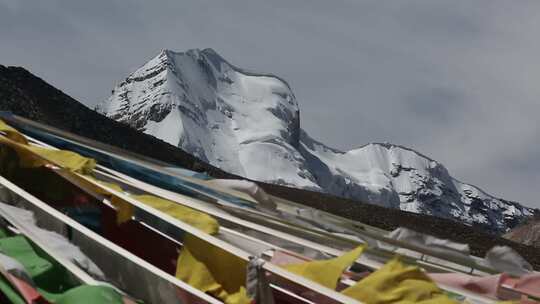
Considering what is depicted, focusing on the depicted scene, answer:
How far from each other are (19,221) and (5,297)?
91cm

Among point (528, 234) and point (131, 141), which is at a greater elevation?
point (528, 234)

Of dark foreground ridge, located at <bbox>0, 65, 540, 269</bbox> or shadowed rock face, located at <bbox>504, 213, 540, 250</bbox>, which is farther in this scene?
shadowed rock face, located at <bbox>504, 213, 540, 250</bbox>

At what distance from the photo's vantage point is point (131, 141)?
4497 centimetres

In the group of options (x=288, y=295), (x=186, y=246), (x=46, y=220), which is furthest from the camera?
(x=46, y=220)

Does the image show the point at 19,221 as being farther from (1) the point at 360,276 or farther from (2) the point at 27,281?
(1) the point at 360,276

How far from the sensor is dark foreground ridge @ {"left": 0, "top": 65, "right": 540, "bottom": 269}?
3481 cm

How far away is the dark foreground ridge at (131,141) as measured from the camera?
114ft

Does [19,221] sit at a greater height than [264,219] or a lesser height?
lesser

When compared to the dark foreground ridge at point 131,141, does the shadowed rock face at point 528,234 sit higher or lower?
higher

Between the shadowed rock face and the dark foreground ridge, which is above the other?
the shadowed rock face

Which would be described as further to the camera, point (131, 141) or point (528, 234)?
point (528, 234)

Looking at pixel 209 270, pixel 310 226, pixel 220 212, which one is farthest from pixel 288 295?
pixel 310 226

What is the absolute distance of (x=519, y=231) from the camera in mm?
63562

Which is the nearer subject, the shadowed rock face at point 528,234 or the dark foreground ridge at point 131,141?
the dark foreground ridge at point 131,141
